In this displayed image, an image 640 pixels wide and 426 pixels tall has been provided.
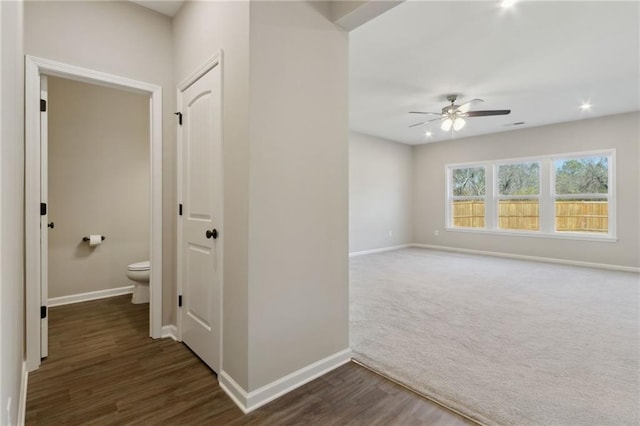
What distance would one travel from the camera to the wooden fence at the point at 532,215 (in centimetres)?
552

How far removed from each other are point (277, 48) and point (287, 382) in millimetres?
1999

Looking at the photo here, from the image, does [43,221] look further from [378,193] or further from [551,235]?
[551,235]

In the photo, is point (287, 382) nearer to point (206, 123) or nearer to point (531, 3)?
point (206, 123)

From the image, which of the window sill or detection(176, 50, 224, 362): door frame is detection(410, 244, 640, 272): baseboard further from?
detection(176, 50, 224, 362): door frame

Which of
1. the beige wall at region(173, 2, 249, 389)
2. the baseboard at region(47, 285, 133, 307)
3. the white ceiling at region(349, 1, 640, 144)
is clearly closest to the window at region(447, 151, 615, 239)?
the white ceiling at region(349, 1, 640, 144)

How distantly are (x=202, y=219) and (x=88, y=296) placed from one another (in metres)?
2.44

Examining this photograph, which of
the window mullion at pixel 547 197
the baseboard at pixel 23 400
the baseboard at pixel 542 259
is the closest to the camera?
the baseboard at pixel 23 400

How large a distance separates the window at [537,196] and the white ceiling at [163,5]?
6556 mm

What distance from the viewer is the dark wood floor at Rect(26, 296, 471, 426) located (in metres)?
1.59

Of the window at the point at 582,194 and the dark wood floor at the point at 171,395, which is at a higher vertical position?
the window at the point at 582,194

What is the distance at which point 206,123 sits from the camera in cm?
217

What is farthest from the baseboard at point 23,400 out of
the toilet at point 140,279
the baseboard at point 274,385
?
the toilet at point 140,279

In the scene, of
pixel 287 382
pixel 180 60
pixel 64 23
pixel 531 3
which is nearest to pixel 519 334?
pixel 287 382

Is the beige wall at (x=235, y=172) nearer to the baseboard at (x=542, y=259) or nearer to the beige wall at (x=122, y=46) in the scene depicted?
the beige wall at (x=122, y=46)
